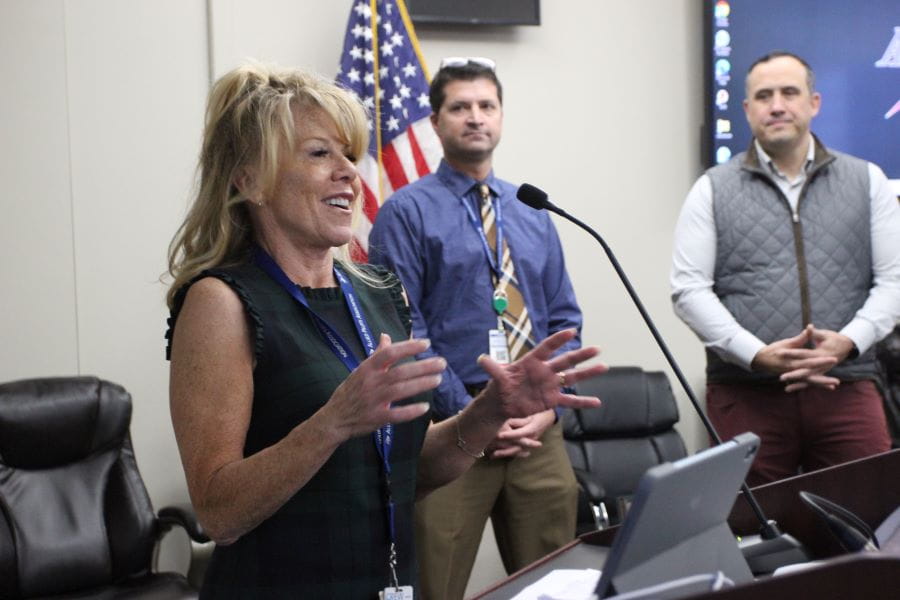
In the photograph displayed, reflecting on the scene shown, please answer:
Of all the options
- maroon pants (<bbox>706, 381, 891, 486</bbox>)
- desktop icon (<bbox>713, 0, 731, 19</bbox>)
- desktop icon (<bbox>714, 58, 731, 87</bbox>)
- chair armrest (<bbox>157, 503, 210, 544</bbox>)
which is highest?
desktop icon (<bbox>713, 0, 731, 19</bbox>)

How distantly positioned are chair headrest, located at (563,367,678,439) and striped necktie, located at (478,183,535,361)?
1273 millimetres

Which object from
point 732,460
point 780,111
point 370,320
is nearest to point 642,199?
point 780,111

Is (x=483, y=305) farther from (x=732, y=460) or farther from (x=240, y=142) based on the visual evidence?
(x=732, y=460)

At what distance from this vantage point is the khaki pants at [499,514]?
301cm

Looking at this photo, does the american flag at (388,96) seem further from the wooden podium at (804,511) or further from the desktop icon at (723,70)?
the wooden podium at (804,511)

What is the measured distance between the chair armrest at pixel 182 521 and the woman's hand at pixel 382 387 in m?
2.32

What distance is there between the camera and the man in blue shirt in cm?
302

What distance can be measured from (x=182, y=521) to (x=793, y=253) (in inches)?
82.3

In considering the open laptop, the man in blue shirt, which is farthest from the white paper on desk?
the man in blue shirt

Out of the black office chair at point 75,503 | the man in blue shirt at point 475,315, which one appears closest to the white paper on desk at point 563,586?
the man in blue shirt at point 475,315

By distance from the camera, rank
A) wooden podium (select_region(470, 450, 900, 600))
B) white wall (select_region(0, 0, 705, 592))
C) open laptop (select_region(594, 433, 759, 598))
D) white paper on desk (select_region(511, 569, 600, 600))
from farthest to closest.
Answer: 1. white wall (select_region(0, 0, 705, 592))
2. wooden podium (select_region(470, 450, 900, 600))
3. white paper on desk (select_region(511, 569, 600, 600))
4. open laptop (select_region(594, 433, 759, 598))

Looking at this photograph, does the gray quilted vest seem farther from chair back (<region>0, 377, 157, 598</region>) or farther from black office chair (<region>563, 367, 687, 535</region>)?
chair back (<region>0, 377, 157, 598</region>)

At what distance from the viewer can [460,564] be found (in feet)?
10.1

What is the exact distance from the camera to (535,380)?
→ 165 cm
